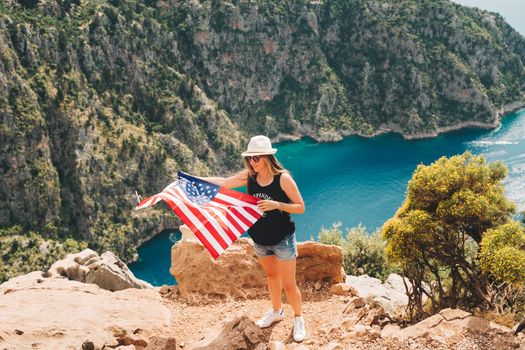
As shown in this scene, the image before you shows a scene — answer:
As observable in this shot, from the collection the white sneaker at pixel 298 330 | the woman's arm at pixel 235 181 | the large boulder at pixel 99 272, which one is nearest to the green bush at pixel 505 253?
the white sneaker at pixel 298 330

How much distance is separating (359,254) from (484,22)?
535ft

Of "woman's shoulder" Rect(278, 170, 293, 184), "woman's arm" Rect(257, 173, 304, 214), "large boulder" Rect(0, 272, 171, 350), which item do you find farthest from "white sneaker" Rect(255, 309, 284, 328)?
"woman's shoulder" Rect(278, 170, 293, 184)

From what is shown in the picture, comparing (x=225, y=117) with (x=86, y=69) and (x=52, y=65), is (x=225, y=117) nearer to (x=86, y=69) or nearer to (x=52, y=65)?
(x=86, y=69)

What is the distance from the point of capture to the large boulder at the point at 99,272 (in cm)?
1827

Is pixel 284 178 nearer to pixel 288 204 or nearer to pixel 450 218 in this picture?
pixel 288 204

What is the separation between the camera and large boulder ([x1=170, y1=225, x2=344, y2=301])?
46.8 ft

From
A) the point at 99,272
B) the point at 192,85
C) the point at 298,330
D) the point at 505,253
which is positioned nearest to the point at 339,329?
the point at 298,330

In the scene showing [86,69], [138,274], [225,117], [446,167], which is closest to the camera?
[446,167]

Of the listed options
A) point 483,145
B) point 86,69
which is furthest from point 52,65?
point 483,145

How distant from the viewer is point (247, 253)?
14.7 m

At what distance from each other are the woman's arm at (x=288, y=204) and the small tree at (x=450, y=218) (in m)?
6.41

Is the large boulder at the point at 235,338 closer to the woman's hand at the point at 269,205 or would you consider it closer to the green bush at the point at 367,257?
the woman's hand at the point at 269,205

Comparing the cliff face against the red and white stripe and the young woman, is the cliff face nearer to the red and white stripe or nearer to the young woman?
the red and white stripe

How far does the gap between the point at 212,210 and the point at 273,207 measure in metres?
2.14
